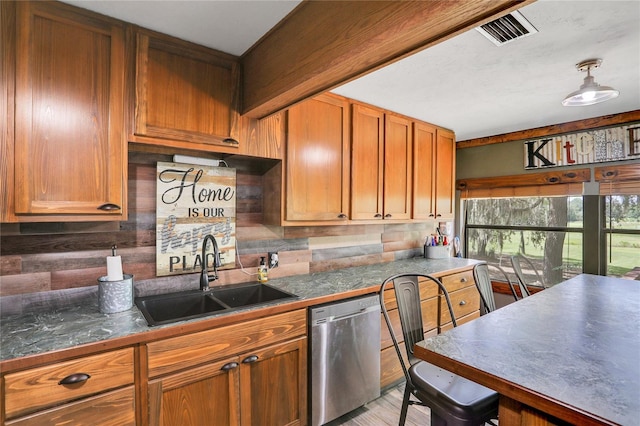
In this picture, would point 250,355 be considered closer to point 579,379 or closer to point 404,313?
point 404,313

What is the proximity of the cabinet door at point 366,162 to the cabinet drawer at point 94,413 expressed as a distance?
75.3 inches

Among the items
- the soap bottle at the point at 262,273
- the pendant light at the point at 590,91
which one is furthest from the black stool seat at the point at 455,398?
the pendant light at the point at 590,91

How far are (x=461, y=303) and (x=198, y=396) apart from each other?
254 cm

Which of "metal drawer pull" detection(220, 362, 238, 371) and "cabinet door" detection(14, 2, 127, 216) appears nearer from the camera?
"cabinet door" detection(14, 2, 127, 216)

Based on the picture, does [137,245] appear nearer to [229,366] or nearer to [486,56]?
[229,366]

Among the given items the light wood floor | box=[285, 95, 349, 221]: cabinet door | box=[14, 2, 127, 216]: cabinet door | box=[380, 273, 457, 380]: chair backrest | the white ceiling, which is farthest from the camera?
box=[285, 95, 349, 221]: cabinet door

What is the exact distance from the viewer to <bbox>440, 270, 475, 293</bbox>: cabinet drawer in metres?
2.89

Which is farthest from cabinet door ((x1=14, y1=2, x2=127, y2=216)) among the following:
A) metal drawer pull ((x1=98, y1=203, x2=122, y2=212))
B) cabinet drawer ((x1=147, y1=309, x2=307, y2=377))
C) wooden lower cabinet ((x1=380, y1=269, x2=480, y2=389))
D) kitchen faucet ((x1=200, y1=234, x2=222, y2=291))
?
wooden lower cabinet ((x1=380, y1=269, x2=480, y2=389))

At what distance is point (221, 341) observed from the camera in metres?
1.60

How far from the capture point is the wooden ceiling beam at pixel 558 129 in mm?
2883

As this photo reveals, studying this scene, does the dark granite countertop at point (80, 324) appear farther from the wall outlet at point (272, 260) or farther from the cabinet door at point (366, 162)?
the cabinet door at point (366, 162)

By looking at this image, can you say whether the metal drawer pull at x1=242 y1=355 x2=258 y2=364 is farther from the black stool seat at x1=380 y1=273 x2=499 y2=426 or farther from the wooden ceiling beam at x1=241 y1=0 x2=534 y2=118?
the wooden ceiling beam at x1=241 y1=0 x2=534 y2=118

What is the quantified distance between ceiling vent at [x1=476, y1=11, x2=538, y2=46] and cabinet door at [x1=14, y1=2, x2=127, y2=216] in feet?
6.26

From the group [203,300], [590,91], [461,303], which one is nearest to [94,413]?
[203,300]
